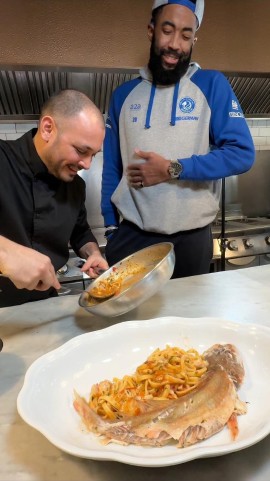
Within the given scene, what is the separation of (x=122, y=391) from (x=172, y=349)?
196mm

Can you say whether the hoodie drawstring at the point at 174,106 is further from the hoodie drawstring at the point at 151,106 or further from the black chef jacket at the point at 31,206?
the black chef jacket at the point at 31,206

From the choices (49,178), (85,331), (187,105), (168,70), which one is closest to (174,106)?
(187,105)

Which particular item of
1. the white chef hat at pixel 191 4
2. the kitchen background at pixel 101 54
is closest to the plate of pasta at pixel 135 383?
the white chef hat at pixel 191 4

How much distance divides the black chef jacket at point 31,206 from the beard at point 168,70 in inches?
31.5

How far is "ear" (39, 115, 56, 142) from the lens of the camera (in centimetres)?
157

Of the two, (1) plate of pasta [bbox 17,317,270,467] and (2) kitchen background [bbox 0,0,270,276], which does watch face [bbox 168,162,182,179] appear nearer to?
(1) plate of pasta [bbox 17,317,270,467]

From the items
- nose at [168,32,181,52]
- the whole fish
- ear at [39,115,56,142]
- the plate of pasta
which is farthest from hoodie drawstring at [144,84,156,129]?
the whole fish

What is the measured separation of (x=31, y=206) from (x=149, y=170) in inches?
25.1

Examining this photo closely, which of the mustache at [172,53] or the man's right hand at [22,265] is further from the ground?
the mustache at [172,53]

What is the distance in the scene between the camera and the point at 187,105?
2.00 metres

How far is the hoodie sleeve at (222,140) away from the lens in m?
1.88

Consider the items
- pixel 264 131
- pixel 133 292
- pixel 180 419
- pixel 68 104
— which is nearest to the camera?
pixel 180 419

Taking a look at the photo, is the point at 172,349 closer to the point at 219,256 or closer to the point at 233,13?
the point at 219,256

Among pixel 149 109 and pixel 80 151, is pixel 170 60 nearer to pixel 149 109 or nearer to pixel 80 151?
pixel 149 109
